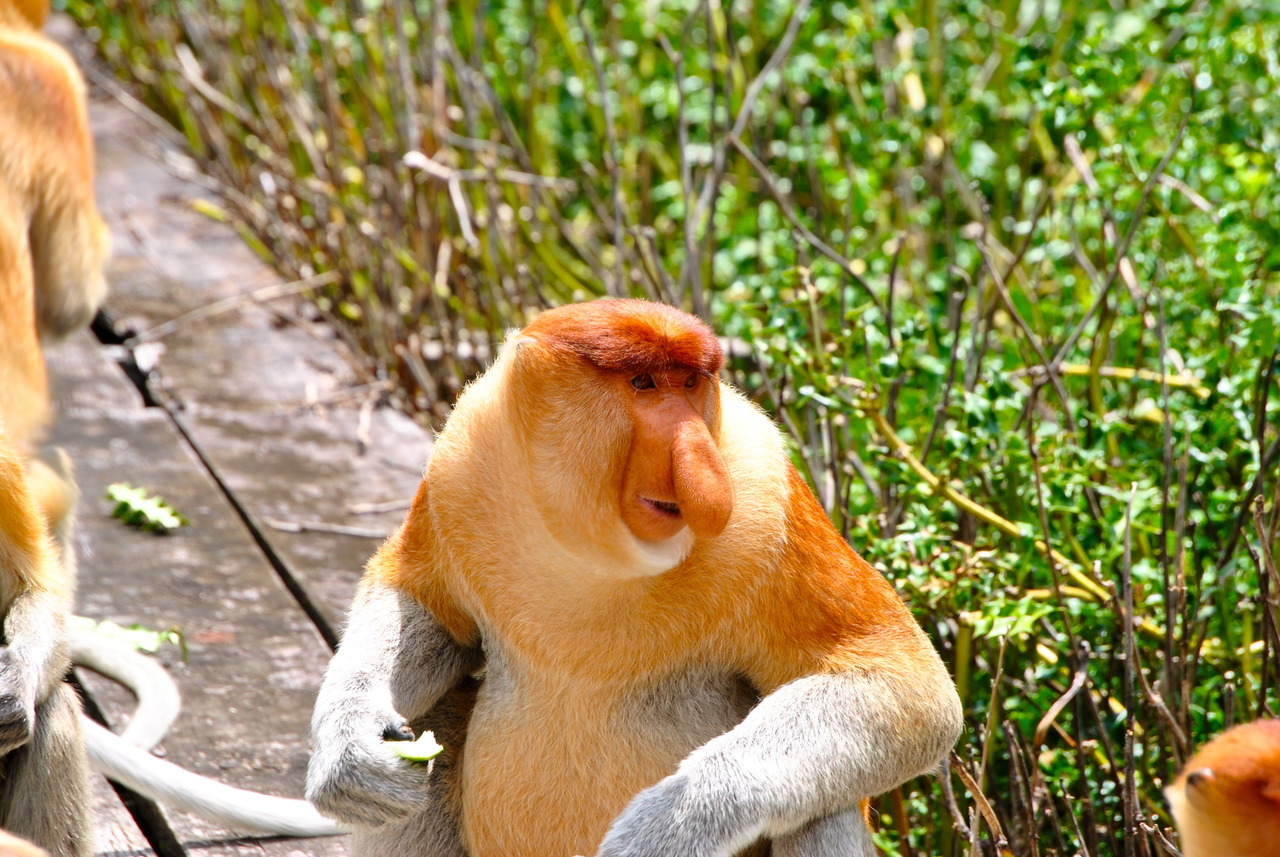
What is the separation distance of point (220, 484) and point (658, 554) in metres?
2.35

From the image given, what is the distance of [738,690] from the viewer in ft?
5.69

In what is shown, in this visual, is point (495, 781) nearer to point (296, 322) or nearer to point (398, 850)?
point (398, 850)

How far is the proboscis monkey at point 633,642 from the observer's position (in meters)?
1.50

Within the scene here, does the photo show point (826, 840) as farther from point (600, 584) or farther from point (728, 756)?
point (600, 584)

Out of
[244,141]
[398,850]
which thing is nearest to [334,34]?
[244,141]

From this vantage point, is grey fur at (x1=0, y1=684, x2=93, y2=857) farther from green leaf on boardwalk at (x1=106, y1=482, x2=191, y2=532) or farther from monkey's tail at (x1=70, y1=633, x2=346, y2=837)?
green leaf on boardwalk at (x1=106, y1=482, x2=191, y2=532)

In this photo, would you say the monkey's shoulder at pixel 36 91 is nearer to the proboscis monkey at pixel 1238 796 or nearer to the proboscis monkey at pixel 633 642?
the proboscis monkey at pixel 633 642

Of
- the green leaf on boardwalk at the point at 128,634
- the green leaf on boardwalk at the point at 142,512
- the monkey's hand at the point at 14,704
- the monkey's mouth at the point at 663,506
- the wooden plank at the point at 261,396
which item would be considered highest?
the monkey's mouth at the point at 663,506

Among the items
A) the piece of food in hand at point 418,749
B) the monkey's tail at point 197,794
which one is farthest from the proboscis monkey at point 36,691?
the piece of food in hand at point 418,749

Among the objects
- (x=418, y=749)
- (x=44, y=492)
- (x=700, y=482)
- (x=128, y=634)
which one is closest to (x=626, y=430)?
(x=700, y=482)

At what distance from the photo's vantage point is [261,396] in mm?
4137

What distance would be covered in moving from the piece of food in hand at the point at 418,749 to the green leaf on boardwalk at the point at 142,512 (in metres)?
1.74

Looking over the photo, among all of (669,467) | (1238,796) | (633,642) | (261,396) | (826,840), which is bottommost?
(261,396)

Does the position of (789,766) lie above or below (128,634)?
above
